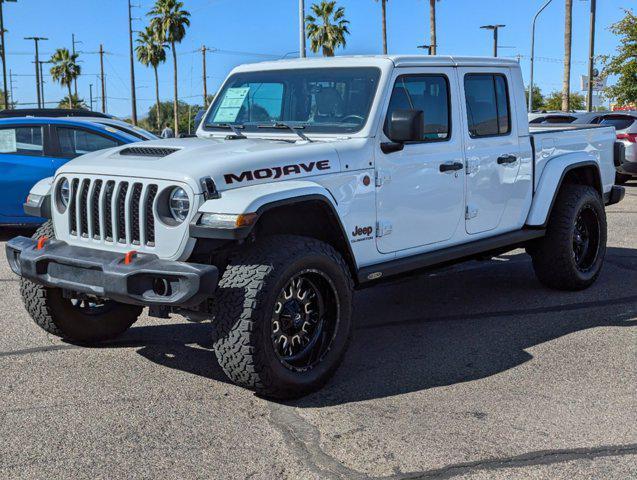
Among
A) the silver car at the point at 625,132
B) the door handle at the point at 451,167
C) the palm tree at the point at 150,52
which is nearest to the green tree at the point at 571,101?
the palm tree at the point at 150,52

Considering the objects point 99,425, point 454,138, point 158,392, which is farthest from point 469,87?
point 99,425

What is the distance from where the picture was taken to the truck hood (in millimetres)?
4430

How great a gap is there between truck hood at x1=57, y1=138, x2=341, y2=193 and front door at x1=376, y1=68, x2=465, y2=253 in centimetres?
53

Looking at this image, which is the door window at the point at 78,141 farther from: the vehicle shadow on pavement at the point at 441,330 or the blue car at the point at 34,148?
the vehicle shadow on pavement at the point at 441,330

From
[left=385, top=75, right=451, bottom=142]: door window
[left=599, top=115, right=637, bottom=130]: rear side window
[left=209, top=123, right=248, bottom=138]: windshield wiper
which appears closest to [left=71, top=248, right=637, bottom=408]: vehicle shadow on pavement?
[left=385, top=75, right=451, bottom=142]: door window

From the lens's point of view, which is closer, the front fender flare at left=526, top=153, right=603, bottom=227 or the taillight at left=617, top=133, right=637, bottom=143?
the front fender flare at left=526, top=153, right=603, bottom=227

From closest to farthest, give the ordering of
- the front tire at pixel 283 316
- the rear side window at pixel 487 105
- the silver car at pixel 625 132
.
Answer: the front tire at pixel 283 316 < the rear side window at pixel 487 105 < the silver car at pixel 625 132

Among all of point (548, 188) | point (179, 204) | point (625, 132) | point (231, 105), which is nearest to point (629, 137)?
point (625, 132)

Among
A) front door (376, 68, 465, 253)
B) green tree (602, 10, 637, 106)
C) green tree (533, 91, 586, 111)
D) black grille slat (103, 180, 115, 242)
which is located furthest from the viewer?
green tree (533, 91, 586, 111)

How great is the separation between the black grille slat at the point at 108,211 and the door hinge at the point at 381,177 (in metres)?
1.61

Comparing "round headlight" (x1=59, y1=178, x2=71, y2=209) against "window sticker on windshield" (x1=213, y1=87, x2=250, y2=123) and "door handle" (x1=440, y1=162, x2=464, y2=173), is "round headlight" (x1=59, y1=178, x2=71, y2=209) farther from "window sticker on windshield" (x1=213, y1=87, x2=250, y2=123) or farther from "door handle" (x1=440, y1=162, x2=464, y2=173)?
"door handle" (x1=440, y1=162, x2=464, y2=173)

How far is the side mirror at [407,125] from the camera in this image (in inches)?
200

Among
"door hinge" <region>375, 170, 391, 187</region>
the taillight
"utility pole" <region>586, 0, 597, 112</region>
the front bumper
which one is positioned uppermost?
"utility pole" <region>586, 0, 597, 112</region>

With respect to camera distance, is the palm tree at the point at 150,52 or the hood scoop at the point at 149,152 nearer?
the hood scoop at the point at 149,152
